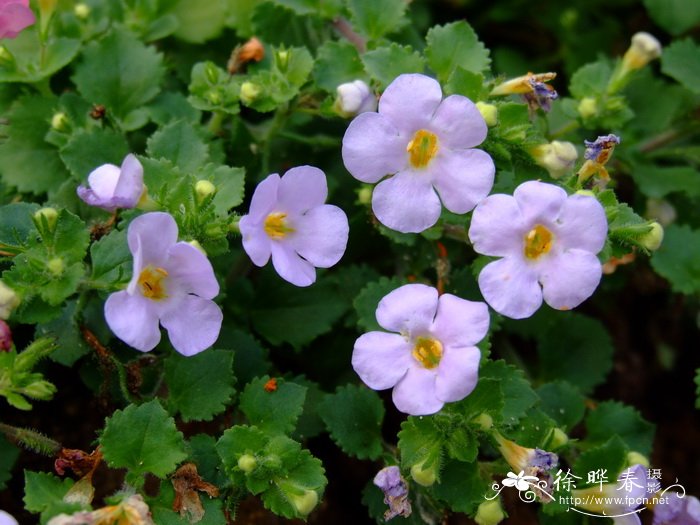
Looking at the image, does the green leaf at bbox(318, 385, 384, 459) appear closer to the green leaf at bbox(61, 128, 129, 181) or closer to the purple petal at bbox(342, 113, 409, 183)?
the purple petal at bbox(342, 113, 409, 183)

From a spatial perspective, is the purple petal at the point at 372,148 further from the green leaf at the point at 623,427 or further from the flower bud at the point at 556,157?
the green leaf at the point at 623,427

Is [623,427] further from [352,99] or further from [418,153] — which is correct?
[352,99]

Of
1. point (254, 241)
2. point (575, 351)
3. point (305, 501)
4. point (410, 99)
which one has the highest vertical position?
point (410, 99)

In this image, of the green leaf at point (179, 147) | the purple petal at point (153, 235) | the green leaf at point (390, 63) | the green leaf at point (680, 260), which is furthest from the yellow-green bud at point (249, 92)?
the green leaf at point (680, 260)

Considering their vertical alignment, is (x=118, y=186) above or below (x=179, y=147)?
above

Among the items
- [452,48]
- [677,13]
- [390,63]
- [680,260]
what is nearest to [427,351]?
[390,63]

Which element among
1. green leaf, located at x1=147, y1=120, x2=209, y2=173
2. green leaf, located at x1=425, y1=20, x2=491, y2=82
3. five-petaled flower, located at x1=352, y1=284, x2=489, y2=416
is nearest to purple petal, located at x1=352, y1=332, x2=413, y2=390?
five-petaled flower, located at x1=352, y1=284, x2=489, y2=416
